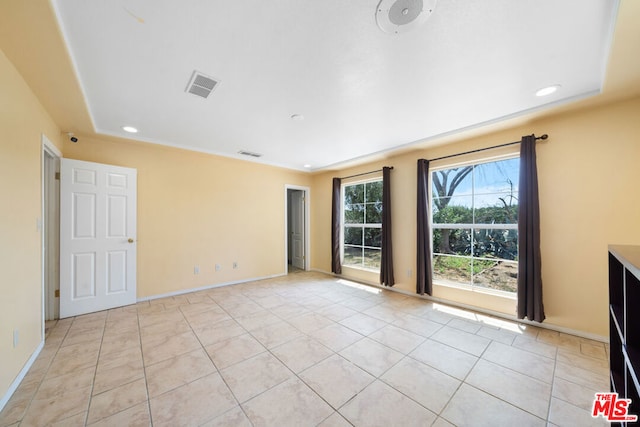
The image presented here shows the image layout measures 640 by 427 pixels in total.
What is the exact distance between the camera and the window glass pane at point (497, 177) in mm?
3035

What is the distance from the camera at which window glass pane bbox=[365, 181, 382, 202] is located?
4660 millimetres

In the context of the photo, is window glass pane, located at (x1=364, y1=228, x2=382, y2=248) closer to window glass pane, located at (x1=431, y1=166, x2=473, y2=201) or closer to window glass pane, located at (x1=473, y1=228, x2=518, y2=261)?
window glass pane, located at (x1=431, y1=166, x2=473, y2=201)

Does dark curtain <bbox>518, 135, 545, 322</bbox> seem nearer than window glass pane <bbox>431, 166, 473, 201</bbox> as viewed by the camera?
Yes

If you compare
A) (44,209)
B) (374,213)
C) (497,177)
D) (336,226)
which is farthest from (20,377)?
A: (497,177)

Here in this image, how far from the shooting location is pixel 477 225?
10.8 ft

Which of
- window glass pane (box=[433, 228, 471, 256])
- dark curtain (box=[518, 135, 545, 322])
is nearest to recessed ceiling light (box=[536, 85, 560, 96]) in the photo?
dark curtain (box=[518, 135, 545, 322])

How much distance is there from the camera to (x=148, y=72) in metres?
1.94

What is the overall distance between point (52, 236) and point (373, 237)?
15.9 ft

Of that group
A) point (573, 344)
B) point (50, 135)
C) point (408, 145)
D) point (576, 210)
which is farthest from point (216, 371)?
point (576, 210)

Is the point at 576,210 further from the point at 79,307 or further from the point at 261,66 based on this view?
the point at 79,307

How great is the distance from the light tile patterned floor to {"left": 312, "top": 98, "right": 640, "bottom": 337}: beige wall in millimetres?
384

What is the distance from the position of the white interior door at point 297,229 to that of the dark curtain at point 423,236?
3.09m

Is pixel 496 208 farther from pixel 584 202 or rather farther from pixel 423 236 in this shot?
pixel 423 236

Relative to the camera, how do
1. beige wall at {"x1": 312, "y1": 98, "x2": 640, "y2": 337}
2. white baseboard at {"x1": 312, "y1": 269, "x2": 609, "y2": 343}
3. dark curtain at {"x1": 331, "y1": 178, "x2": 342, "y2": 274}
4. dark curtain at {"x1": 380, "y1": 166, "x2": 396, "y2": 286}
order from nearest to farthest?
beige wall at {"x1": 312, "y1": 98, "x2": 640, "y2": 337} → white baseboard at {"x1": 312, "y1": 269, "x2": 609, "y2": 343} → dark curtain at {"x1": 380, "y1": 166, "x2": 396, "y2": 286} → dark curtain at {"x1": 331, "y1": 178, "x2": 342, "y2": 274}
